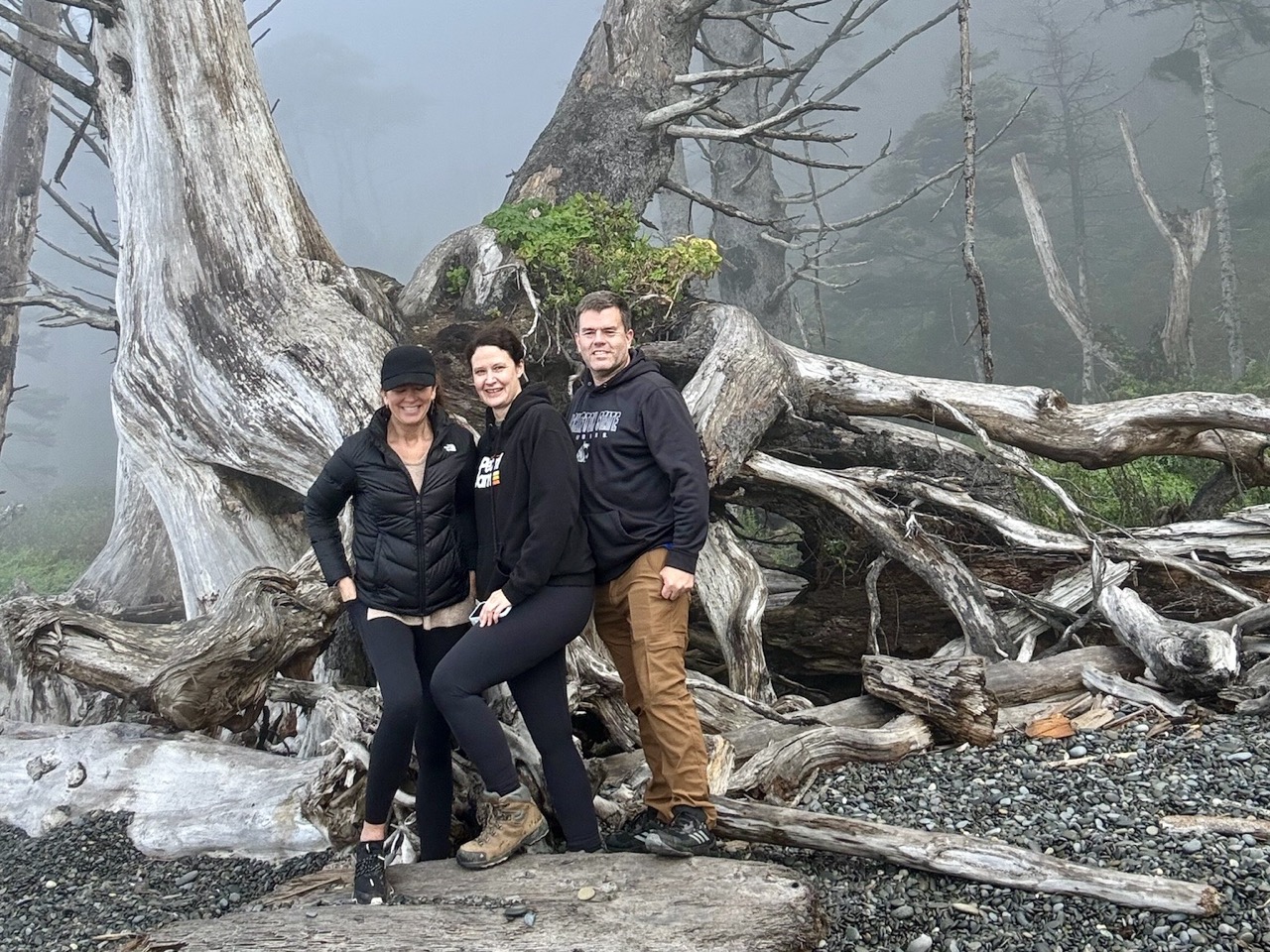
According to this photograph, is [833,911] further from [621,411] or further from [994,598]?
[994,598]

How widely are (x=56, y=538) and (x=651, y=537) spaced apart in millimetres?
24224

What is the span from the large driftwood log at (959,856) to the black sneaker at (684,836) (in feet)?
1.17

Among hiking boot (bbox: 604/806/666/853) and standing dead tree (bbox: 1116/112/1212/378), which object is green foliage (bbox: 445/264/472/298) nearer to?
hiking boot (bbox: 604/806/666/853)

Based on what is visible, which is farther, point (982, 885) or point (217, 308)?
point (217, 308)

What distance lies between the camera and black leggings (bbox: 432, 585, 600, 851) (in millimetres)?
3316

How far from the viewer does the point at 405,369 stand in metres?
3.52

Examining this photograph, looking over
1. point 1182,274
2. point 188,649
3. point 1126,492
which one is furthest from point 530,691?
point 1182,274

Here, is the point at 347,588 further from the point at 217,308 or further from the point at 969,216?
the point at 969,216

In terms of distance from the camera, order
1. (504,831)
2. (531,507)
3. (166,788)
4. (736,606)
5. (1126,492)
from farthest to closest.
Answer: (1126,492), (736,606), (166,788), (504,831), (531,507)

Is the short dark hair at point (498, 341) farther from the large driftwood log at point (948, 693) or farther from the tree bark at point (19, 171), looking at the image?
the tree bark at point (19, 171)

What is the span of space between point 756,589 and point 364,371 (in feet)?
10.3

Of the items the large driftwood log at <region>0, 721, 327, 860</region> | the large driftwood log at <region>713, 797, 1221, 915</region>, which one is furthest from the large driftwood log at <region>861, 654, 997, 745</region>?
the large driftwood log at <region>0, 721, 327, 860</region>

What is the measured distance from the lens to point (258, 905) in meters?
3.78

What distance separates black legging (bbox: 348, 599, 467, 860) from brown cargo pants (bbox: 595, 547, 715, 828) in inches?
29.7
